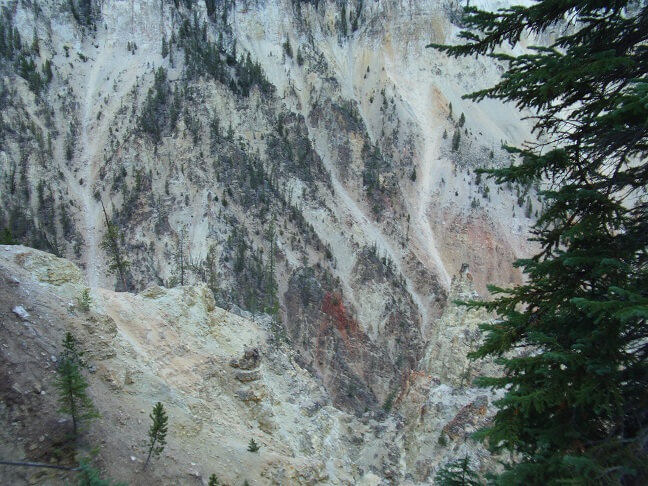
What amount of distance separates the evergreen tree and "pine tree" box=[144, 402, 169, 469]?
7905 mm

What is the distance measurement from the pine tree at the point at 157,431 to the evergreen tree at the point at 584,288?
7905 mm

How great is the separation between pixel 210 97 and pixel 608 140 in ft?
231

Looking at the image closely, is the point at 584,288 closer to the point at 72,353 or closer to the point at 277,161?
the point at 72,353

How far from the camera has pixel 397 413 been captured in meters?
31.2

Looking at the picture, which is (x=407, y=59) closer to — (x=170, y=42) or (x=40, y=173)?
(x=170, y=42)

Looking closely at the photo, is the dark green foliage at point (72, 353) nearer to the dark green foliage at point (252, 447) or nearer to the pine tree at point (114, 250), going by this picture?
the dark green foliage at point (252, 447)

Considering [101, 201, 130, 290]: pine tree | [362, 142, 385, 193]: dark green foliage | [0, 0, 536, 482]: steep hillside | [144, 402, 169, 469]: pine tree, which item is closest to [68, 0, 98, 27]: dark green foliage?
[0, 0, 536, 482]: steep hillside

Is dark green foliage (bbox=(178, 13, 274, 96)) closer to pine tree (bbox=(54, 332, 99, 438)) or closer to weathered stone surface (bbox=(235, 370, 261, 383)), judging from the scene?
weathered stone surface (bbox=(235, 370, 261, 383))

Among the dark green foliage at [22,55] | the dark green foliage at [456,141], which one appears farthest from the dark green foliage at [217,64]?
the dark green foliage at [456,141]

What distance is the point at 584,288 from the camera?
596 cm

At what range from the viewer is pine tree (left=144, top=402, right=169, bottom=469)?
1148 centimetres

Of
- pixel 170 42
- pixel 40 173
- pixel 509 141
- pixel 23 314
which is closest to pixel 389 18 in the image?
pixel 509 141

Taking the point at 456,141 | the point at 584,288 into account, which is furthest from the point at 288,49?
the point at 584,288

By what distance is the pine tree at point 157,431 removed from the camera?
37.7 feet
